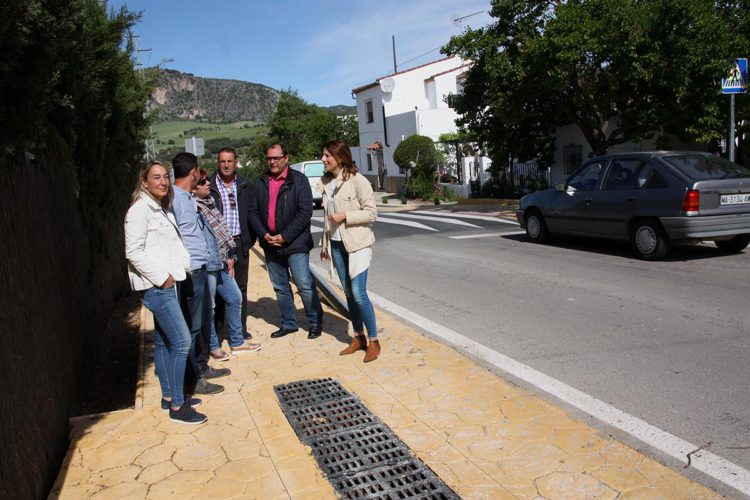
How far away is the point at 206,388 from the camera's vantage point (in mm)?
4703

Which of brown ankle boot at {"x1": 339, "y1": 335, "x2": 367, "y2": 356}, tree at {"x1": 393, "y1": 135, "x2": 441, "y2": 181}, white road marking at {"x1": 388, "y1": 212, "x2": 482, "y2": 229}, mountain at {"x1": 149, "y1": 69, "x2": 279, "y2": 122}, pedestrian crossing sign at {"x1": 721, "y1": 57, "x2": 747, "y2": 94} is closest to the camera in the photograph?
brown ankle boot at {"x1": 339, "y1": 335, "x2": 367, "y2": 356}

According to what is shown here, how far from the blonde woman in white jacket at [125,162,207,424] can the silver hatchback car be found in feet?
24.2

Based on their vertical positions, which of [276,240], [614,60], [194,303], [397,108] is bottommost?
[194,303]

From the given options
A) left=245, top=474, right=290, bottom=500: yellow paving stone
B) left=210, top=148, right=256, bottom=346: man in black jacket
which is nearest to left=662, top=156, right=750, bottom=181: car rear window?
left=210, top=148, right=256, bottom=346: man in black jacket

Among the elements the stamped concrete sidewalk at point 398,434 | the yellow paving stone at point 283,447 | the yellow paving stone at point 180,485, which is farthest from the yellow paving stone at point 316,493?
the yellow paving stone at point 180,485

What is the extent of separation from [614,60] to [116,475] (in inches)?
569

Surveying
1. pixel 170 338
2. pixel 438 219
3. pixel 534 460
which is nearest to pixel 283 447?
pixel 170 338

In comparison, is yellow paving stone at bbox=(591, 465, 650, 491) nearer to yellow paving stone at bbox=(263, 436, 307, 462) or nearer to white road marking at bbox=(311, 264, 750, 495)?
white road marking at bbox=(311, 264, 750, 495)

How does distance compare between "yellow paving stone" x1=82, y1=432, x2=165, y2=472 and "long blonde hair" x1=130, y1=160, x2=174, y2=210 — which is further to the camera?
"long blonde hair" x1=130, y1=160, x2=174, y2=210

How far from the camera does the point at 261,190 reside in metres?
5.89

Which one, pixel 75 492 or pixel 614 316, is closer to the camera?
pixel 75 492

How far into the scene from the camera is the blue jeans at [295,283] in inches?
234

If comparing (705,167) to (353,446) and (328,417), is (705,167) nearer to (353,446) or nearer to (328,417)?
(328,417)

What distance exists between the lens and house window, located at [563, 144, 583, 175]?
20.8m
